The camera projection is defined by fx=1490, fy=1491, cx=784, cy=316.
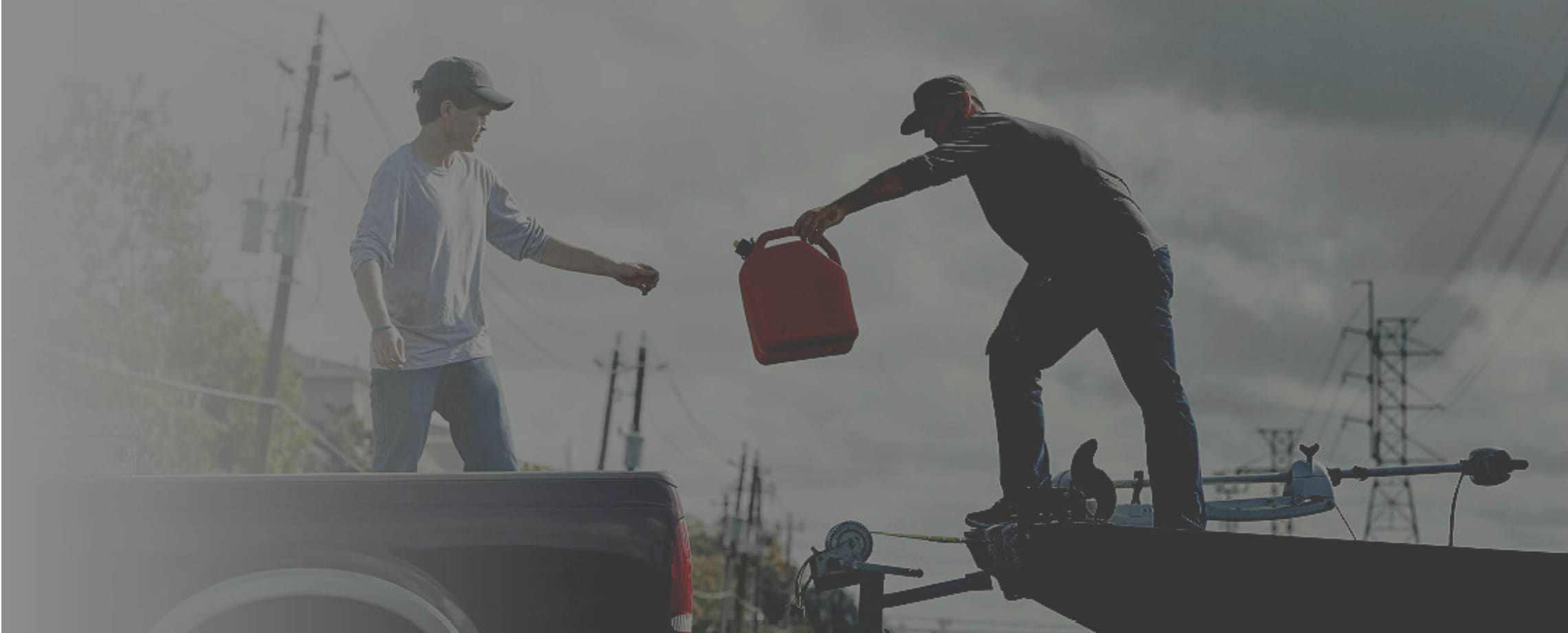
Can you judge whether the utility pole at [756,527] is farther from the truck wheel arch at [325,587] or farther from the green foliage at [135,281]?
the truck wheel arch at [325,587]

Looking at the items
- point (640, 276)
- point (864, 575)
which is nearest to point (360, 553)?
point (864, 575)

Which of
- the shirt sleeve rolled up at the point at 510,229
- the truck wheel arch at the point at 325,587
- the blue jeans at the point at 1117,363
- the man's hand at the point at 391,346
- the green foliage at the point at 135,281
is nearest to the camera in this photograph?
the truck wheel arch at the point at 325,587

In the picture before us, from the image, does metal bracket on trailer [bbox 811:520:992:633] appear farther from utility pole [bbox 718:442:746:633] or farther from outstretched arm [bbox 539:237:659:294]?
utility pole [bbox 718:442:746:633]

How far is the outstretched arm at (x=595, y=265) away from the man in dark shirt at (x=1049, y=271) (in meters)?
1.44

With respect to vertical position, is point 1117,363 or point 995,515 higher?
point 1117,363

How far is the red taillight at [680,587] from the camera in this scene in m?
3.32

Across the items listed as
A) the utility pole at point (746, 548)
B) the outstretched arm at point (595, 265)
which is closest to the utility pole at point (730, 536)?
the utility pole at point (746, 548)

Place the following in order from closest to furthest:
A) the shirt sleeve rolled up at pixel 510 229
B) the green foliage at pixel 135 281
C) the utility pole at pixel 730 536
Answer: the shirt sleeve rolled up at pixel 510 229, the green foliage at pixel 135 281, the utility pole at pixel 730 536

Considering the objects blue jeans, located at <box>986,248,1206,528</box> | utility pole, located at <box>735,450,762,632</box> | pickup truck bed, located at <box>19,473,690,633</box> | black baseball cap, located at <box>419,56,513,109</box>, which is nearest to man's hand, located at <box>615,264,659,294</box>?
black baseball cap, located at <box>419,56,513,109</box>

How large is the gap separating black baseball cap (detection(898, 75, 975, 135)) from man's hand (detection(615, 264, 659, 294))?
143 centimetres

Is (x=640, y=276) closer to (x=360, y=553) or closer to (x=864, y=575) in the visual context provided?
(x=864, y=575)

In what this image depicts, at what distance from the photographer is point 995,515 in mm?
4660

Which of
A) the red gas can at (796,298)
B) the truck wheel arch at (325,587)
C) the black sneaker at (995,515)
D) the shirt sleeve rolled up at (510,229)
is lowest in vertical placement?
the truck wheel arch at (325,587)

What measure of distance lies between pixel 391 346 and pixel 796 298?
1.37 m
